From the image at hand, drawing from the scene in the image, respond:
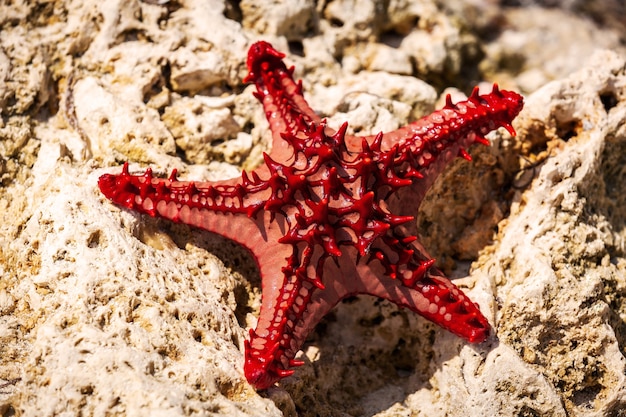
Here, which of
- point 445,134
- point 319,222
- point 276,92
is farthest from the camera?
point 276,92

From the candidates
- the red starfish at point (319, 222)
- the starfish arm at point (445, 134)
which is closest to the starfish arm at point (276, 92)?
the red starfish at point (319, 222)

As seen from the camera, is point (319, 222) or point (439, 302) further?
point (439, 302)

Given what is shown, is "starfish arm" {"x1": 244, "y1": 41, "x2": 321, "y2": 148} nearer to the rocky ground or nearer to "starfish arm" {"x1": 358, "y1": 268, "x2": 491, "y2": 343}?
the rocky ground

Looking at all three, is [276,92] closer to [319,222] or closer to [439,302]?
[319,222]

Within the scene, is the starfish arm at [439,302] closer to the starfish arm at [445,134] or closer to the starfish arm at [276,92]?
the starfish arm at [445,134]

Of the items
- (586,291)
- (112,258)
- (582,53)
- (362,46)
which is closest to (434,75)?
(362,46)

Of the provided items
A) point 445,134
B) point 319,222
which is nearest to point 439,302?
point 319,222

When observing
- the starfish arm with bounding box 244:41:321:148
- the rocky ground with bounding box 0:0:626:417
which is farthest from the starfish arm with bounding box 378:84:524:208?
the starfish arm with bounding box 244:41:321:148

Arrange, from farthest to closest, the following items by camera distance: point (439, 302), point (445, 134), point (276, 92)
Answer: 1. point (276, 92)
2. point (445, 134)
3. point (439, 302)
